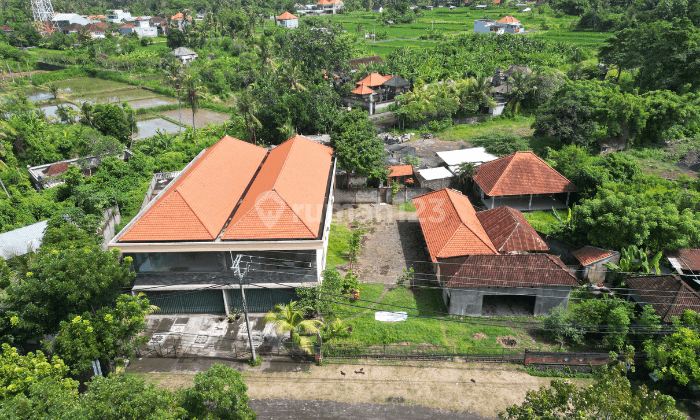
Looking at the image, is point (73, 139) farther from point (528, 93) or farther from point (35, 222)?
point (528, 93)

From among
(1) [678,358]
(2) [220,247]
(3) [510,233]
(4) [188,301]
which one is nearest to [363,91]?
(3) [510,233]

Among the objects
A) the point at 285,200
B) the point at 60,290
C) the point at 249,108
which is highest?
the point at 249,108

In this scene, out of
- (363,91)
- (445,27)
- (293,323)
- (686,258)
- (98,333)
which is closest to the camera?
(98,333)

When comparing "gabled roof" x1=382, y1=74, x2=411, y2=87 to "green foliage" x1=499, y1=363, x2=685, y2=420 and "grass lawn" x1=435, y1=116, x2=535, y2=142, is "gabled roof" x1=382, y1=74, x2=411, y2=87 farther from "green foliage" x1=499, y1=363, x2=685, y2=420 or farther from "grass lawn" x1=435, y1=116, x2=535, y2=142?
"green foliage" x1=499, y1=363, x2=685, y2=420

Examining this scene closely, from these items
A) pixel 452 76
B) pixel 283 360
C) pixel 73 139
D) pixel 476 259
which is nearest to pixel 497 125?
pixel 452 76

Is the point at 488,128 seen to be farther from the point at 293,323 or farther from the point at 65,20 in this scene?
the point at 65,20

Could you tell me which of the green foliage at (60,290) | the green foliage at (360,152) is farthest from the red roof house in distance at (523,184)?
the green foliage at (60,290)

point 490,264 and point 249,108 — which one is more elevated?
point 249,108
